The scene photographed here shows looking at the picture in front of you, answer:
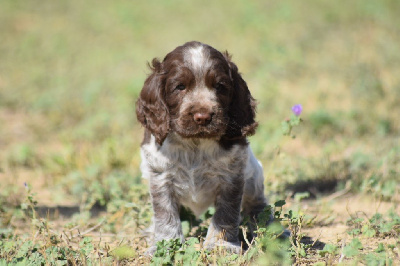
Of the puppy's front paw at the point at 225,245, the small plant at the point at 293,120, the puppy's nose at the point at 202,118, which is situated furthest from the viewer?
the small plant at the point at 293,120

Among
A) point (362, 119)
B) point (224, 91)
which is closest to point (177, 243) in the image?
point (224, 91)

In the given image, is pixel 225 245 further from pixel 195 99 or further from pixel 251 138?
pixel 251 138

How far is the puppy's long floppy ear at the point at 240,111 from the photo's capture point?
401cm

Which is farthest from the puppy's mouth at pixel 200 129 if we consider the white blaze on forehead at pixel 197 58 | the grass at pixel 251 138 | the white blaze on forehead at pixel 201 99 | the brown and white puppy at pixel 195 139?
the grass at pixel 251 138

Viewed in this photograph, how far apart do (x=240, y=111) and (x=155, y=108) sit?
688mm

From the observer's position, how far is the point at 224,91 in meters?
4.02

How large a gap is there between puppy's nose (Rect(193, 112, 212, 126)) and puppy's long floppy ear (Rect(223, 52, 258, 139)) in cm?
33

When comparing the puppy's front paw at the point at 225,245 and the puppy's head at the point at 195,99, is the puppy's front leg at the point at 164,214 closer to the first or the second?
the puppy's front paw at the point at 225,245

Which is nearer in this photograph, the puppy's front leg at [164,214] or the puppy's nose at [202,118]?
the puppy's nose at [202,118]

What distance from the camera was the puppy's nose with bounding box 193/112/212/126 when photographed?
12.1 ft

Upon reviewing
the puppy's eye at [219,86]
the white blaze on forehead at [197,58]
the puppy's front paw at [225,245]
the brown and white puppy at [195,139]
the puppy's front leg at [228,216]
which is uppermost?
the white blaze on forehead at [197,58]

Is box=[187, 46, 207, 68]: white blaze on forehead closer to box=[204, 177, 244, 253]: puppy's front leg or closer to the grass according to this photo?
box=[204, 177, 244, 253]: puppy's front leg

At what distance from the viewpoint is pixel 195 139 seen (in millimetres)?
3957

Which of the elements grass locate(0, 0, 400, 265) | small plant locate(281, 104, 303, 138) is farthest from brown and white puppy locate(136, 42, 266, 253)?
small plant locate(281, 104, 303, 138)
